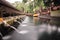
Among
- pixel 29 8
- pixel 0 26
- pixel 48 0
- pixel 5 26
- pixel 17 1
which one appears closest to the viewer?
pixel 0 26

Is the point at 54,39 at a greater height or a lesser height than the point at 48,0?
lesser

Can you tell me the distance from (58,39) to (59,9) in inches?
788

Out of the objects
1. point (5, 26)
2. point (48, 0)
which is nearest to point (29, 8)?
point (48, 0)

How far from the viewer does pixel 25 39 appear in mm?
9117

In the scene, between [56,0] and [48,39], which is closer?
[48,39]

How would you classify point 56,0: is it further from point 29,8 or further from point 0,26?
point 29,8

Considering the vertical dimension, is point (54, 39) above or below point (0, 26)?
below

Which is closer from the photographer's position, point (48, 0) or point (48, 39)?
point (48, 39)

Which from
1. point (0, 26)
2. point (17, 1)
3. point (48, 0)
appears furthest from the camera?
→ point (17, 1)

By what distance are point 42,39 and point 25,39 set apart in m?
1.03

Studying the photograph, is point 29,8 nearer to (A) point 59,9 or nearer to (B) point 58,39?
(A) point 59,9

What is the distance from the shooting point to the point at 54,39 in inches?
340

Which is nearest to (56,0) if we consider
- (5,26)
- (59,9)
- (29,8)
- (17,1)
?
(59,9)

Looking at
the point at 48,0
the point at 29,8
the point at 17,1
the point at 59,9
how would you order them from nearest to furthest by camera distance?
the point at 59,9 < the point at 48,0 < the point at 29,8 < the point at 17,1
